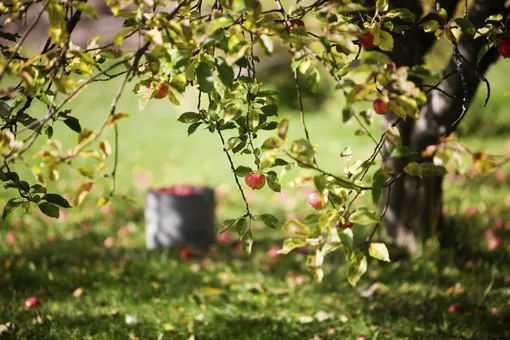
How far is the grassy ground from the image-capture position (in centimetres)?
247

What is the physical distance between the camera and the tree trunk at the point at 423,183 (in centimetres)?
301

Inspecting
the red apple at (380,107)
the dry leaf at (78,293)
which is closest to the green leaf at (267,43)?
the red apple at (380,107)

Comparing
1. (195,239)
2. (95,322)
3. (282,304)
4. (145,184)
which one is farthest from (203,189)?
(145,184)

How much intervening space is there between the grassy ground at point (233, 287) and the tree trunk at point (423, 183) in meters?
0.18

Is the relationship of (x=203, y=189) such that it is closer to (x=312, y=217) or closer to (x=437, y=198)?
(x=437, y=198)

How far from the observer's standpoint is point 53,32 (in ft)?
4.27

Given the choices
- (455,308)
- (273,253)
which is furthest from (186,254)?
(455,308)

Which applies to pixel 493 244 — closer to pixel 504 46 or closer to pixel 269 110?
pixel 504 46

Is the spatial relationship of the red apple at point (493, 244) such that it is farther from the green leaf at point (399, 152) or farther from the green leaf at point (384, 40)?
the green leaf at point (399, 152)

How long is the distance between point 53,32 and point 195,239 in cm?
263

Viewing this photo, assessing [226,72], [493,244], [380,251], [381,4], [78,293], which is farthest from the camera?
[493,244]

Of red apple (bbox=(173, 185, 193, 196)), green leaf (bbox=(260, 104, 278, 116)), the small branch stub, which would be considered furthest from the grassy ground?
green leaf (bbox=(260, 104, 278, 116))

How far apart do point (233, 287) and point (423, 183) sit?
1.33 meters

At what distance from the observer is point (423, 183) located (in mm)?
3285
